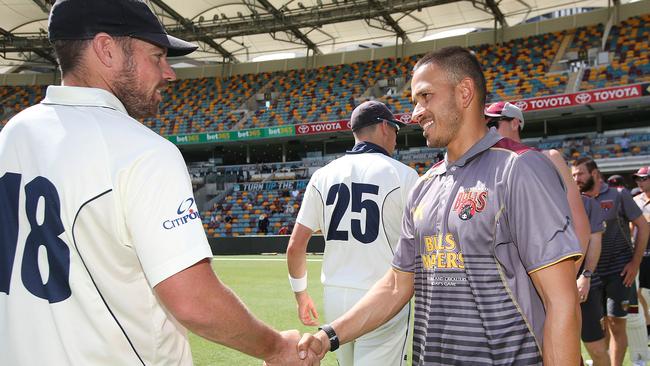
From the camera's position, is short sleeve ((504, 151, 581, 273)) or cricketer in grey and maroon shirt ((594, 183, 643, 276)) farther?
cricketer in grey and maroon shirt ((594, 183, 643, 276))

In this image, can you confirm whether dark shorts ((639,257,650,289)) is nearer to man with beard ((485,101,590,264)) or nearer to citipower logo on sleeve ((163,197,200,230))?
man with beard ((485,101,590,264))

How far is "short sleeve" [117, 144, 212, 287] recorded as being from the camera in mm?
1779

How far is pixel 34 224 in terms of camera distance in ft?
6.07

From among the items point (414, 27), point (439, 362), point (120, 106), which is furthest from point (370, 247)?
point (414, 27)

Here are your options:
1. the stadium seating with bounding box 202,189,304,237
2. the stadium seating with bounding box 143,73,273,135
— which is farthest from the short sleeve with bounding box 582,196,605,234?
the stadium seating with bounding box 143,73,273,135

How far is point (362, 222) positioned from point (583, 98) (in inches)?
1024

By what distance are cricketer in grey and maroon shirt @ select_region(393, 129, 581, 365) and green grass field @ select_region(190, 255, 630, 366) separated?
4452 mm

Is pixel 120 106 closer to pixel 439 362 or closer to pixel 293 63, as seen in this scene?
pixel 439 362

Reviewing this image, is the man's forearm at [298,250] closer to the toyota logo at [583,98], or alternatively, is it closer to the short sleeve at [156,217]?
the short sleeve at [156,217]

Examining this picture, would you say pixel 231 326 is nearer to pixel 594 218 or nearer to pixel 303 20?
pixel 594 218

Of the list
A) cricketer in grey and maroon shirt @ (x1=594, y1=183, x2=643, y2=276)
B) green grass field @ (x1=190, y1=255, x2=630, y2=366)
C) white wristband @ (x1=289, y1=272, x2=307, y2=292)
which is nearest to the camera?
white wristband @ (x1=289, y1=272, x2=307, y2=292)

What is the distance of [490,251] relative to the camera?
2.27 metres

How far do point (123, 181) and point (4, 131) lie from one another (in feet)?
1.97

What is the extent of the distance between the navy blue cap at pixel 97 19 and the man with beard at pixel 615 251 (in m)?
5.07
